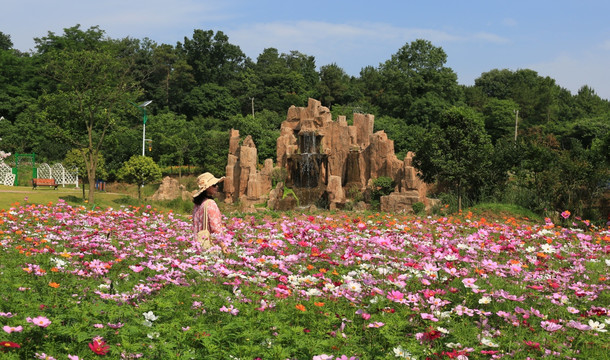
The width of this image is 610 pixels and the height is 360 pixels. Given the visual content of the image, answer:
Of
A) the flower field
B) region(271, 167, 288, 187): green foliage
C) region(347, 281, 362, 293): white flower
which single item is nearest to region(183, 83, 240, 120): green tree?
region(271, 167, 288, 187): green foliage

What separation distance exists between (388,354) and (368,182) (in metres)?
26.9

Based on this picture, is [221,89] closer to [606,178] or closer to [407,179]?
[407,179]

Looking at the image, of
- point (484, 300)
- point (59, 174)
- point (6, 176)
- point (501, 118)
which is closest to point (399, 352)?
point (484, 300)

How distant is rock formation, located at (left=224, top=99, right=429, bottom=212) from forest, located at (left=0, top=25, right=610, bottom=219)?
4.02m

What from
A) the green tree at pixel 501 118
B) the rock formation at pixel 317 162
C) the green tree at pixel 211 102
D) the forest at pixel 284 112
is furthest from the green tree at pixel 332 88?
the rock formation at pixel 317 162

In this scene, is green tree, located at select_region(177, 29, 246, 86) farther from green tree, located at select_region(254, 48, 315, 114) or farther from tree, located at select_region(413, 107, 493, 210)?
tree, located at select_region(413, 107, 493, 210)

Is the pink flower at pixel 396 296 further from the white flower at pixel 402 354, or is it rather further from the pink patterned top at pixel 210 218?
the pink patterned top at pixel 210 218

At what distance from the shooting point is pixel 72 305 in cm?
430

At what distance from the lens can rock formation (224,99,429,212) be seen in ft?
98.7

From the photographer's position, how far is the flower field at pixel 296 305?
384cm

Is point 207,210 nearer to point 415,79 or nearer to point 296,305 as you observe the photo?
point 296,305

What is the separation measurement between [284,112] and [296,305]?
191ft

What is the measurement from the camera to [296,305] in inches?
169

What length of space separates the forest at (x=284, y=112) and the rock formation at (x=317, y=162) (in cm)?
402
